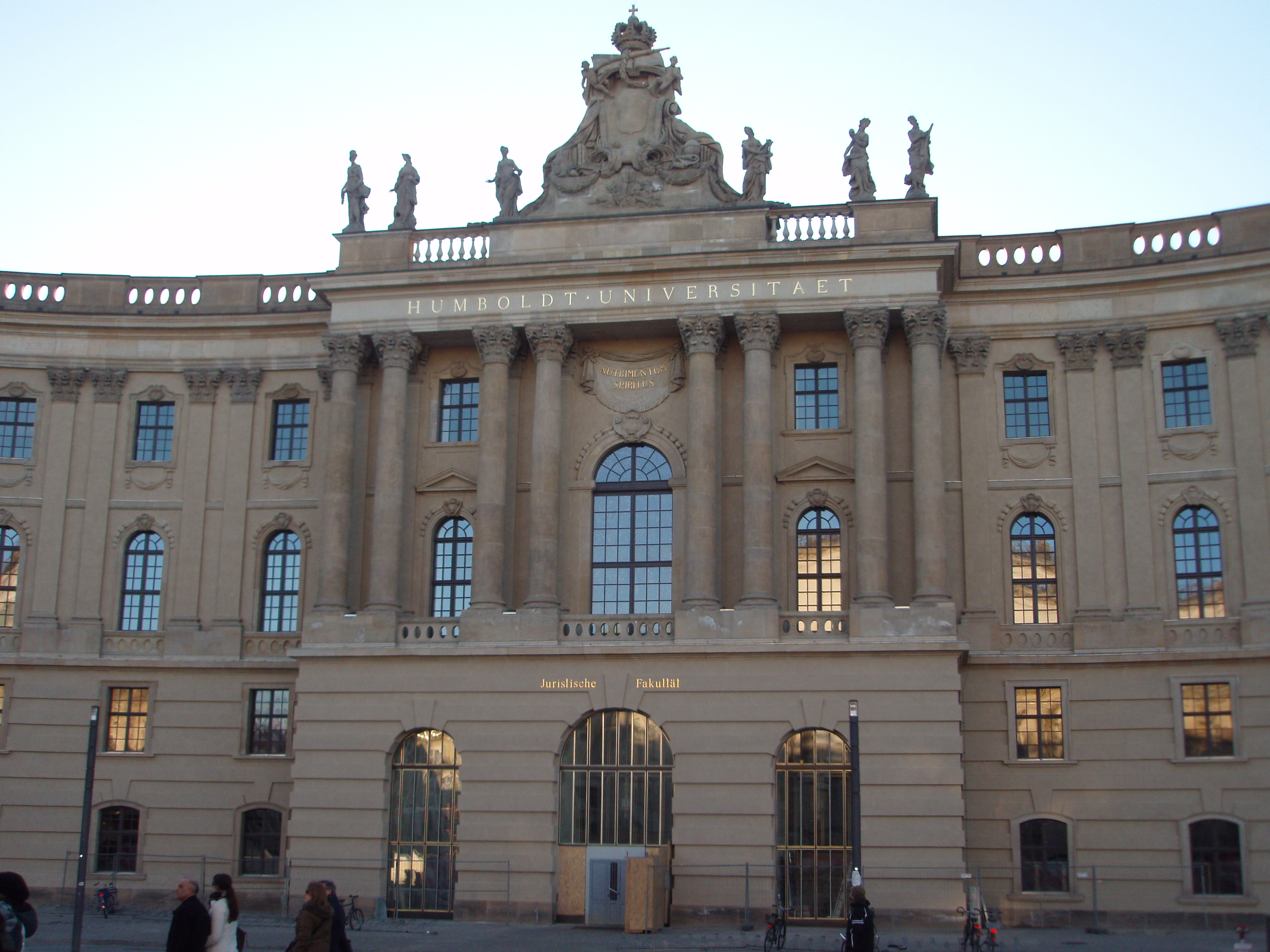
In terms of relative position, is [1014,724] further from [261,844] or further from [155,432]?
[155,432]

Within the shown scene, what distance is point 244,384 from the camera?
145 feet

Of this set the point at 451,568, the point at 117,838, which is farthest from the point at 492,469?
the point at 117,838

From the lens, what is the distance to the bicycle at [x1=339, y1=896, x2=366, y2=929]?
115 ft

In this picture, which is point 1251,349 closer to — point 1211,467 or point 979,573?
point 1211,467

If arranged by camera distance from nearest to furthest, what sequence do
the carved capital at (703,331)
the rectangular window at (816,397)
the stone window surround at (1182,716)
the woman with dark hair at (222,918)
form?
the woman with dark hair at (222,918), the stone window surround at (1182,716), the carved capital at (703,331), the rectangular window at (816,397)

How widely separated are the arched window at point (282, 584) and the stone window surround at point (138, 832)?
5081mm

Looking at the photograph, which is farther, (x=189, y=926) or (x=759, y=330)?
(x=759, y=330)

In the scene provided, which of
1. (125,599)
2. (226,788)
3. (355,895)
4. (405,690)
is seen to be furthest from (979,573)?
(125,599)

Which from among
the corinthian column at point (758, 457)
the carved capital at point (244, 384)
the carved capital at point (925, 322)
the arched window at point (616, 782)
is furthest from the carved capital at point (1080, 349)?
the carved capital at point (244, 384)

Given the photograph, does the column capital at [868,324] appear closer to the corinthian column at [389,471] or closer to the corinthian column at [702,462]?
the corinthian column at [702,462]

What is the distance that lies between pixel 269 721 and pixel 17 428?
41.4 feet

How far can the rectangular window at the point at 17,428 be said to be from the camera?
44.3 meters

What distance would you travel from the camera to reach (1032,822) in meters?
37.4

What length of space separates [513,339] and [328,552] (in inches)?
315
